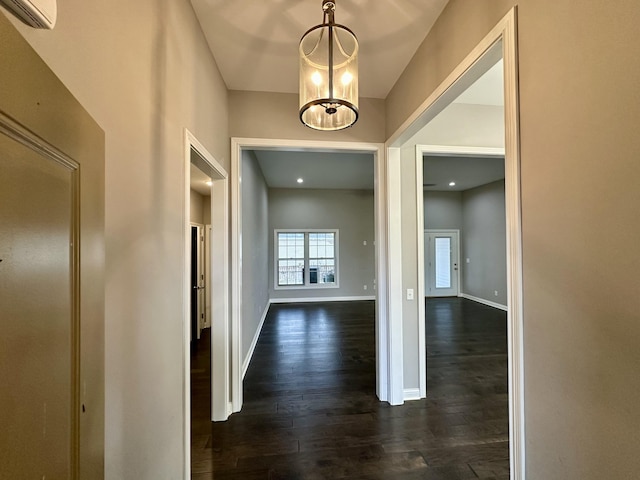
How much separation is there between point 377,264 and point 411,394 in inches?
54.9

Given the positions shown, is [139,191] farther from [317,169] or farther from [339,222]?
[339,222]

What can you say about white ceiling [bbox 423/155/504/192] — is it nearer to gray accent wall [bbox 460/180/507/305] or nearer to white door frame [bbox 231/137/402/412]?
gray accent wall [bbox 460/180/507/305]

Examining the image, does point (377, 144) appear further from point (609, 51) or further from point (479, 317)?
point (479, 317)

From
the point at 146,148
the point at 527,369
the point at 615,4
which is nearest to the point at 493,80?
the point at 615,4

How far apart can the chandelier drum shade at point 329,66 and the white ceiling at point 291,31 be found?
1.87 ft

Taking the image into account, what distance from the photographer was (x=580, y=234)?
0.82m

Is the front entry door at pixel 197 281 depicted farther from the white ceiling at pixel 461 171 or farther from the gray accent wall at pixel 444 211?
the gray accent wall at pixel 444 211

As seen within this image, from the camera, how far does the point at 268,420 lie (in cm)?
237

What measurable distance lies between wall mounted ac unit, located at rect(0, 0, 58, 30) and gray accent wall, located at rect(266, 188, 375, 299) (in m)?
6.87

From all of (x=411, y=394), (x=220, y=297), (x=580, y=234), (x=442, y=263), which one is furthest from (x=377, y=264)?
(x=442, y=263)

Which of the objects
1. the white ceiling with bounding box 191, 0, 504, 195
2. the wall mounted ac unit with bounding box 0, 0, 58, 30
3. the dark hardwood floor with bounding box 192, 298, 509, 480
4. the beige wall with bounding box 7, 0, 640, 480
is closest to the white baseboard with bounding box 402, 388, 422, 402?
the dark hardwood floor with bounding box 192, 298, 509, 480

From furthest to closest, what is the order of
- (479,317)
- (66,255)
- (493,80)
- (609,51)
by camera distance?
(479,317) < (493,80) < (609,51) < (66,255)

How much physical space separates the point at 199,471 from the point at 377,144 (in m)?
3.07

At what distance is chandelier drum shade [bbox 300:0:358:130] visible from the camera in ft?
3.87
